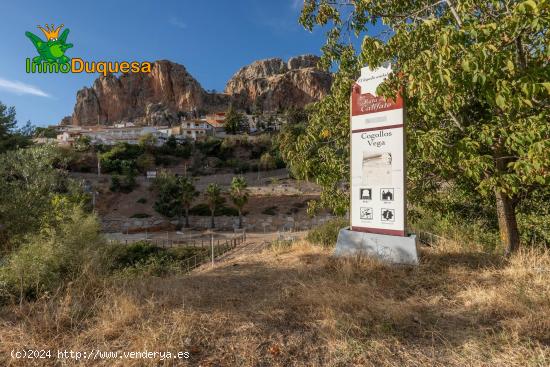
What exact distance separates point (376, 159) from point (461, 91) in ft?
7.00

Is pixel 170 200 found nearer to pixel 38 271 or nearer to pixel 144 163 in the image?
pixel 144 163

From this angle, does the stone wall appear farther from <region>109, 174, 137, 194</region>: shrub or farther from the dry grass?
the dry grass

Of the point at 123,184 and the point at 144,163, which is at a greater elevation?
the point at 144,163

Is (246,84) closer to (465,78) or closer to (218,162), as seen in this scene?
(218,162)

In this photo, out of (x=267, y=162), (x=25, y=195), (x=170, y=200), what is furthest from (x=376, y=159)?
(x=267, y=162)

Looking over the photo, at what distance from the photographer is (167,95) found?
352 feet

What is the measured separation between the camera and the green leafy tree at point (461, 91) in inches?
112

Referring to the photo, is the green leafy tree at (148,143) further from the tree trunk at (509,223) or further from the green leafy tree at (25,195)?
the tree trunk at (509,223)

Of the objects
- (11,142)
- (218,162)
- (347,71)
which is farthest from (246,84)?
(347,71)

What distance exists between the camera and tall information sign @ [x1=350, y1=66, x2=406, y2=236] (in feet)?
16.6

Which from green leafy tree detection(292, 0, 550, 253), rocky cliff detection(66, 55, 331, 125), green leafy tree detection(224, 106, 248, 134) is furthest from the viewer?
rocky cliff detection(66, 55, 331, 125)

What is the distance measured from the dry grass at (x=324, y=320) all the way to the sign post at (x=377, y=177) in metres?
0.79

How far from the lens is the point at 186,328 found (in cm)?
→ 273

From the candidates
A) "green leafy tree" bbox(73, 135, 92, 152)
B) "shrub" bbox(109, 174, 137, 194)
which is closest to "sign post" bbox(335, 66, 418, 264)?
"shrub" bbox(109, 174, 137, 194)
